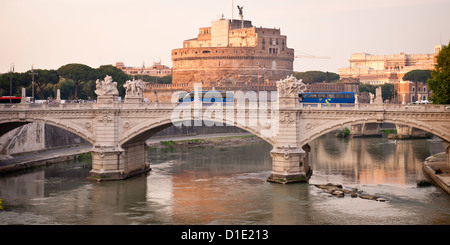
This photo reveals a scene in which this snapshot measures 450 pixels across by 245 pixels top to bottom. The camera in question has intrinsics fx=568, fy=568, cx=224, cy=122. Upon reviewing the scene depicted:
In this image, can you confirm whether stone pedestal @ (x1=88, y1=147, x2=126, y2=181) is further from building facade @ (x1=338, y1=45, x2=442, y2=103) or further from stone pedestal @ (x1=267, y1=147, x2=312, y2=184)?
building facade @ (x1=338, y1=45, x2=442, y2=103)

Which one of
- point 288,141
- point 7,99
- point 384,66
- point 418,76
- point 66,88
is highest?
point 384,66

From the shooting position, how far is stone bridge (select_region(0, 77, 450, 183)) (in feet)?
103

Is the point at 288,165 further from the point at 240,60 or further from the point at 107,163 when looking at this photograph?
the point at 240,60

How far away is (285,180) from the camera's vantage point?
32.7m

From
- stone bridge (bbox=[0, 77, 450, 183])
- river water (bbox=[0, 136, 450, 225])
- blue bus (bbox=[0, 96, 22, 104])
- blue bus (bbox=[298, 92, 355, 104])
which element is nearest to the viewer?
river water (bbox=[0, 136, 450, 225])

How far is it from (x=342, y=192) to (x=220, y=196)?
21.8 feet

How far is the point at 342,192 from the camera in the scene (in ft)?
101

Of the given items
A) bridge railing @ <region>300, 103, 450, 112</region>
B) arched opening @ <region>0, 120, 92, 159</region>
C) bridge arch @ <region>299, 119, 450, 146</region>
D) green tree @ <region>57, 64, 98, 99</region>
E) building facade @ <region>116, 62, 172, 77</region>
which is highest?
building facade @ <region>116, 62, 172, 77</region>

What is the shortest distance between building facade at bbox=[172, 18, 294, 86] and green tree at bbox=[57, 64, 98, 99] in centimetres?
1604

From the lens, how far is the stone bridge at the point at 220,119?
31469 millimetres

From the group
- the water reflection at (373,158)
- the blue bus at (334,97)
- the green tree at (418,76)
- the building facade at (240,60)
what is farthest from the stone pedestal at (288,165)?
the green tree at (418,76)

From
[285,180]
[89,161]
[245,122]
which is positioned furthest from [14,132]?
[285,180]

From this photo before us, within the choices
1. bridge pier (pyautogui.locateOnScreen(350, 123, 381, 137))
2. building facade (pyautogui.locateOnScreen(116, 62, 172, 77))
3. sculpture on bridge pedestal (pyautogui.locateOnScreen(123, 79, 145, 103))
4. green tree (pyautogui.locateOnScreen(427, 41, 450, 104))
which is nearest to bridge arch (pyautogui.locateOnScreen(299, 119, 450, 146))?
green tree (pyautogui.locateOnScreen(427, 41, 450, 104))

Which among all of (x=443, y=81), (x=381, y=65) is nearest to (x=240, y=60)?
(x=443, y=81)
